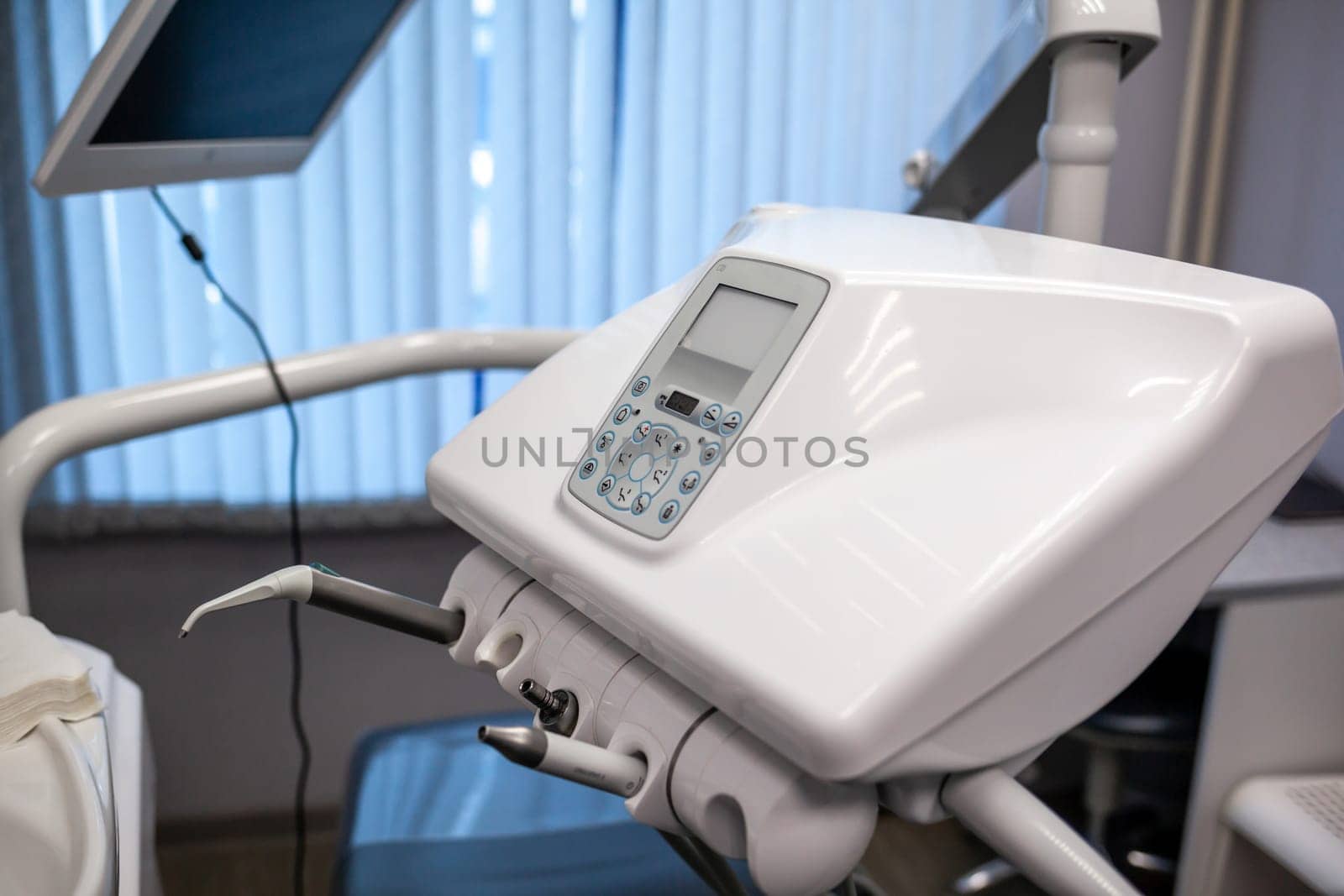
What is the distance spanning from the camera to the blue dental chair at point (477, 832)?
0.93 metres

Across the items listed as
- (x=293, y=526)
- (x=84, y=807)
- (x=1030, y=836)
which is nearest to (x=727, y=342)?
(x=1030, y=836)

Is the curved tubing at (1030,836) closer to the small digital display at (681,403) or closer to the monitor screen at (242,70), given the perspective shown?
the small digital display at (681,403)

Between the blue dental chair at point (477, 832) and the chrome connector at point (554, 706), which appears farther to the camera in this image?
the blue dental chair at point (477, 832)

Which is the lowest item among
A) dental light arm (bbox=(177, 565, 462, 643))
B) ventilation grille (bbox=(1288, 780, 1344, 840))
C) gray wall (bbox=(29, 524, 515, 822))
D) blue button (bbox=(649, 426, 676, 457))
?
gray wall (bbox=(29, 524, 515, 822))

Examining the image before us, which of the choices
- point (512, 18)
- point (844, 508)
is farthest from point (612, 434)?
point (512, 18)

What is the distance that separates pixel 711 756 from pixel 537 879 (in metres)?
0.54

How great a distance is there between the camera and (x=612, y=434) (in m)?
0.57

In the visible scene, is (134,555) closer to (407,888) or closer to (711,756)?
(407,888)

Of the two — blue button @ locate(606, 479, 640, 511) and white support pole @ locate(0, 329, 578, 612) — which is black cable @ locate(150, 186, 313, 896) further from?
blue button @ locate(606, 479, 640, 511)

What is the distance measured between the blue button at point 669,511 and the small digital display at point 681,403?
56 mm

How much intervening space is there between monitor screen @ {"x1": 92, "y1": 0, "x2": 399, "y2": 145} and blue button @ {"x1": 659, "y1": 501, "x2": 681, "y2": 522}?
521 millimetres

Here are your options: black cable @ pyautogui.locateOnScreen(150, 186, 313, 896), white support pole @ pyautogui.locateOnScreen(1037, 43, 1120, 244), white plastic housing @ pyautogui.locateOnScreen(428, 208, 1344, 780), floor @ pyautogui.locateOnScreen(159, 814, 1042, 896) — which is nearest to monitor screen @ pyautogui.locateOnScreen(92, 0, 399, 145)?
black cable @ pyautogui.locateOnScreen(150, 186, 313, 896)

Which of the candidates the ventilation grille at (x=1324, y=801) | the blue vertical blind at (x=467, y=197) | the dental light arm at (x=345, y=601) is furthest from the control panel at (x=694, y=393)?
the blue vertical blind at (x=467, y=197)

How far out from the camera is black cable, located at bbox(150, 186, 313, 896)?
3.72ft
